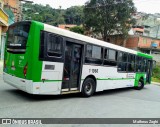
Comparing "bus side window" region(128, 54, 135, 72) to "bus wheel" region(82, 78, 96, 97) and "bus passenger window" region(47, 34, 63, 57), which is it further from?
"bus passenger window" region(47, 34, 63, 57)

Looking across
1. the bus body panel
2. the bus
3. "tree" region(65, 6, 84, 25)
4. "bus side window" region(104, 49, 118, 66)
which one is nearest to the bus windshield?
the bus

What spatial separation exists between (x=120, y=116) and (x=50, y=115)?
95.4 inches

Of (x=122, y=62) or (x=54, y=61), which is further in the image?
(x=122, y=62)

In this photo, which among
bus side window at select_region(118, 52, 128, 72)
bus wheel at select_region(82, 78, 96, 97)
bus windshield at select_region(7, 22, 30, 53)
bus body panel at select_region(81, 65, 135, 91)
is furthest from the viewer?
bus side window at select_region(118, 52, 128, 72)

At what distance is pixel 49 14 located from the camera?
207 ft

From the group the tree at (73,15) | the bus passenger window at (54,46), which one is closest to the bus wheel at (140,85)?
the bus passenger window at (54,46)

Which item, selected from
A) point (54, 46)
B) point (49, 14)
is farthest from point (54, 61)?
point (49, 14)

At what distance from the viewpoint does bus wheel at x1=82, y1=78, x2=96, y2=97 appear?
10.1m

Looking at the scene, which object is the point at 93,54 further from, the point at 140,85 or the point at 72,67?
the point at 140,85

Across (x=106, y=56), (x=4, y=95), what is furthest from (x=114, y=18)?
(x=4, y=95)

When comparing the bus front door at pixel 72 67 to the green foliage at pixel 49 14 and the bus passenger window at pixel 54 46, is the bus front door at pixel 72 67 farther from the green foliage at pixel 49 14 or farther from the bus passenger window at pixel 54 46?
the green foliage at pixel 49 14

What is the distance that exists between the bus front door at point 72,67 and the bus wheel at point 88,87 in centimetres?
52

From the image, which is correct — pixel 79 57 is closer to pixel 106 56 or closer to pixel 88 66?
pixel 88 66

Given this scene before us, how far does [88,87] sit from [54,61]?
2.81m
